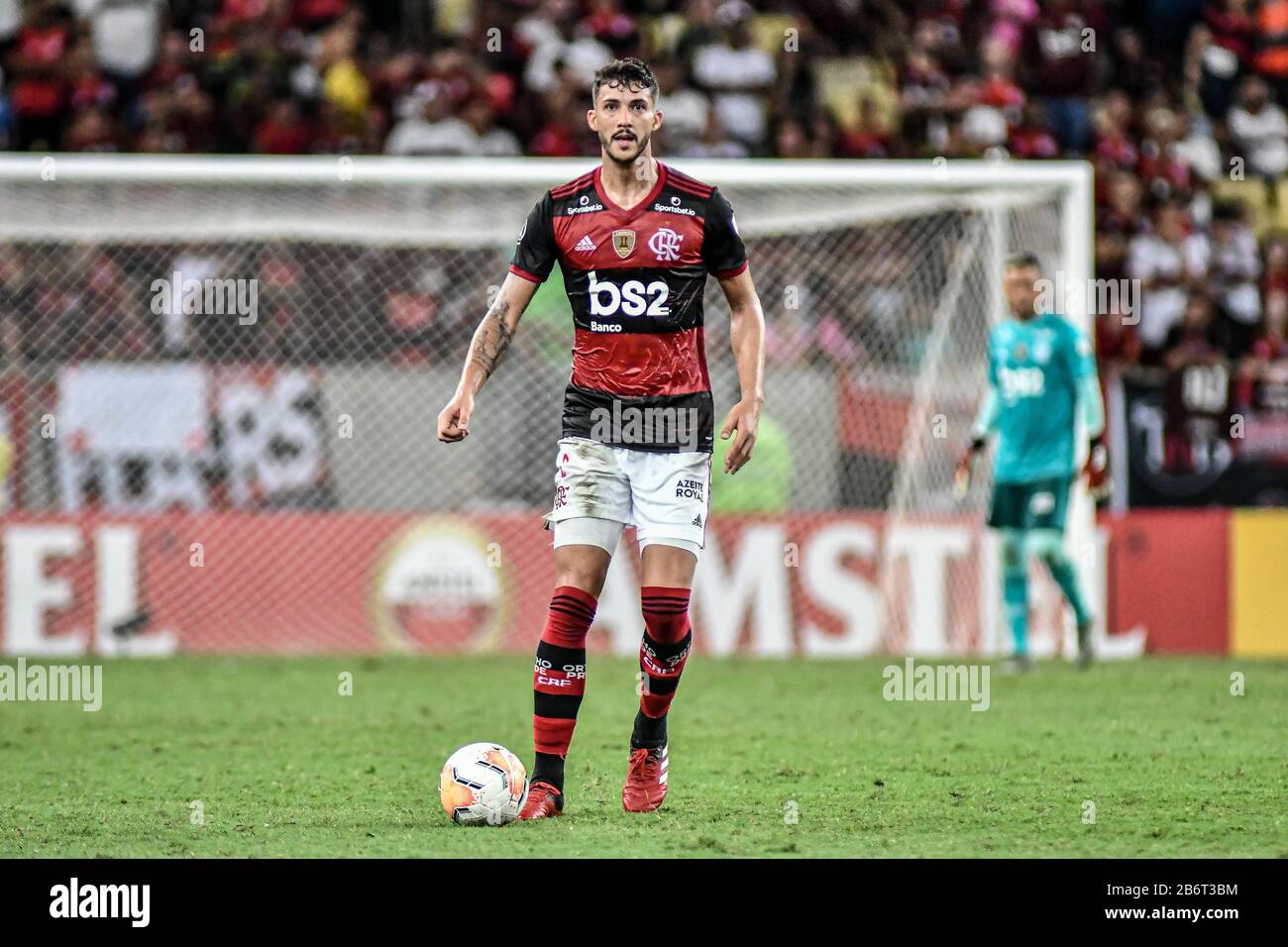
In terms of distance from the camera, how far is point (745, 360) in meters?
6.83

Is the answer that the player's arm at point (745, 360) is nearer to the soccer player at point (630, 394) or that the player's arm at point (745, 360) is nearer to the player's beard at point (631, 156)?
the soccer player at point (630, 394)

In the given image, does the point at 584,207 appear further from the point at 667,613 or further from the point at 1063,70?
the point at 1063,70

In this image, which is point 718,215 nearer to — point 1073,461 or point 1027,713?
point 1027,713

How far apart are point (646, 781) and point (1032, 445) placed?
251 inches

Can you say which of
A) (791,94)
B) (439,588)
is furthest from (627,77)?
(791,94)

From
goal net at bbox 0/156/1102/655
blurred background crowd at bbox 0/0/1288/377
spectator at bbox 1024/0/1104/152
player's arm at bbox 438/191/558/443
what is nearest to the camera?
A: player's arm at bbox 438/191/558/443

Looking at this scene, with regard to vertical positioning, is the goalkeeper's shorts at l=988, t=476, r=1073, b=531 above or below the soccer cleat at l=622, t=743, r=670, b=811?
above

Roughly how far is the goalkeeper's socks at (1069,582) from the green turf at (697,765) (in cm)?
38

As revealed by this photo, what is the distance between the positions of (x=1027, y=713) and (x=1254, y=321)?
7838 millimetres

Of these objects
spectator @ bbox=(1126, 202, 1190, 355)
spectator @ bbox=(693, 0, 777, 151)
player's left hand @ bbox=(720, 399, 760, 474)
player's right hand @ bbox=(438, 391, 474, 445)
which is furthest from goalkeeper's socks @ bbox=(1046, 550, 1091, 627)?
player's right hand @ bbox=(438, 391, 474, 445)

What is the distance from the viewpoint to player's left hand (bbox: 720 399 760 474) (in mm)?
6570

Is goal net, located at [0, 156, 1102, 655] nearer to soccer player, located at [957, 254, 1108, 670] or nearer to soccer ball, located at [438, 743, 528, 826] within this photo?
soccer player, located at [957, 254, 1108, 670]

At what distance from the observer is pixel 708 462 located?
6871mm
